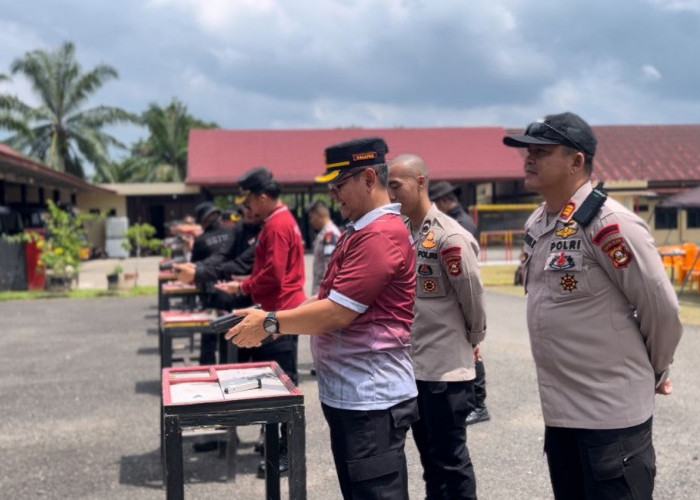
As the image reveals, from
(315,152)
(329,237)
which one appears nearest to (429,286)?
(329,237)

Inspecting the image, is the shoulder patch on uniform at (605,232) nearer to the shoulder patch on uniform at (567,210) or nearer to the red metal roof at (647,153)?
the shoulder patch on uniform at (567,210)

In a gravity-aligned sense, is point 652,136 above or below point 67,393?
above

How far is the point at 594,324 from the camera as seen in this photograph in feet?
8.56

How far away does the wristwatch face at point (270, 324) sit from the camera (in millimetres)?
2756

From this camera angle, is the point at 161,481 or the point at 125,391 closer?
the point at 161,481

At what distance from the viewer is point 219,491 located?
4.50 metres

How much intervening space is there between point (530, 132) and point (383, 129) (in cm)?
3322

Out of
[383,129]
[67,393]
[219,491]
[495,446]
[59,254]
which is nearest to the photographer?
[219,491]

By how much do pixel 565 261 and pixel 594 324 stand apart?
0.79 feet

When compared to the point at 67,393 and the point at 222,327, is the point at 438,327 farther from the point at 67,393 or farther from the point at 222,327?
the point at 67,393

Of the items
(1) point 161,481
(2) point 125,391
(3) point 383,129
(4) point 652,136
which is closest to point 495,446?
(1) point 161,481

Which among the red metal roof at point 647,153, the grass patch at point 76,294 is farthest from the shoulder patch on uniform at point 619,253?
the red metal roof at point 647,153

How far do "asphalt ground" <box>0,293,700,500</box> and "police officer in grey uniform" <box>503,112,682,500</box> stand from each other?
1.75m

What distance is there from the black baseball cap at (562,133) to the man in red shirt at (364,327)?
0.56m
